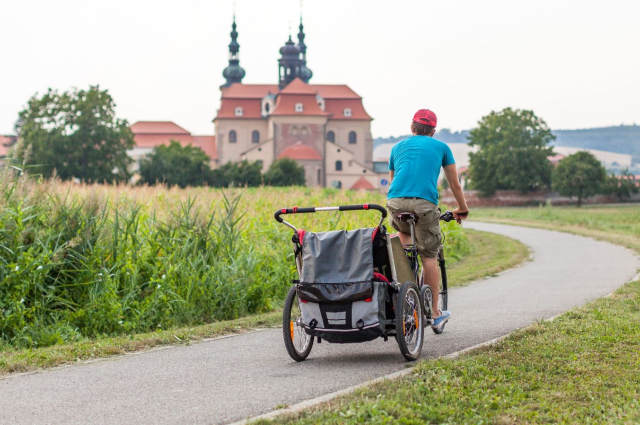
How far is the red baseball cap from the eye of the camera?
727cm

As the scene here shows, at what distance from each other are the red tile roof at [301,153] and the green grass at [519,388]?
344 feet

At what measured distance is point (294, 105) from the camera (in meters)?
119

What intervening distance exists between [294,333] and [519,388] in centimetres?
217

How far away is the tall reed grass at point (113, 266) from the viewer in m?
8.93

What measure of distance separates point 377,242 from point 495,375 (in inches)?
58.8

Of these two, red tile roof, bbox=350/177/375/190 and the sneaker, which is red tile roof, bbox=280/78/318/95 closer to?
red tile roof, bbox=350/177/375/190

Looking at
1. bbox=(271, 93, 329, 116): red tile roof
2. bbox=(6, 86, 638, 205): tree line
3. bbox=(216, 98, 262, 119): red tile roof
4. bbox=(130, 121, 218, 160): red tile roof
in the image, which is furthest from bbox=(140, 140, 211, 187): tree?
bbox=(130, 121, 218, 160): red tile roof

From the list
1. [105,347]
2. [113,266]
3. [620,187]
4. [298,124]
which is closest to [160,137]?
[298,124]

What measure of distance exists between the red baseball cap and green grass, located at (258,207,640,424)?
6.64 ft

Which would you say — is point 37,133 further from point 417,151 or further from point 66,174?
point 417,151

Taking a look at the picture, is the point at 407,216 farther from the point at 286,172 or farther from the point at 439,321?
Result: the point at 286,172

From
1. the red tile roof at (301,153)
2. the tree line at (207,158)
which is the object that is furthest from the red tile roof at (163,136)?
the tree line at (207,158)

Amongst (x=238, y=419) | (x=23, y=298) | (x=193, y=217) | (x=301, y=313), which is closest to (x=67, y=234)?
(x=23, y=298)

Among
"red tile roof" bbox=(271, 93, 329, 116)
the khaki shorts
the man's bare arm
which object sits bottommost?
the khaki shorts
